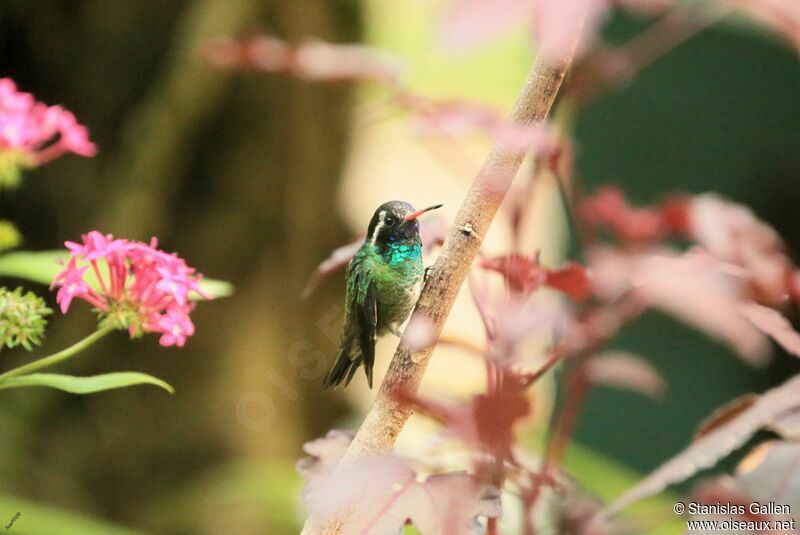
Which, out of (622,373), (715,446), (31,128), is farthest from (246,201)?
(715,446)

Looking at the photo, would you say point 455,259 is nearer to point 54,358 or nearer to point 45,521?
point 54,358

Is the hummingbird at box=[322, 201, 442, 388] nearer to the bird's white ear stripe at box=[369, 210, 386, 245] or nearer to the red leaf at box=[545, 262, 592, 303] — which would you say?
the bird's white ear stripe at box=[369, 210, 386, 245]

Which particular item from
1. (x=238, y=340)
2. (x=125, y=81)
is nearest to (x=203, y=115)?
(x=125, y=81)

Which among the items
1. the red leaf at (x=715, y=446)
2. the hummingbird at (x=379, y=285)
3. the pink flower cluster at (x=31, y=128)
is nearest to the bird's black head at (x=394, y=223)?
the hummingbird at (x=379, y=285)

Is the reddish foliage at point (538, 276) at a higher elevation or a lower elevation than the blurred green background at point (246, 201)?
lower

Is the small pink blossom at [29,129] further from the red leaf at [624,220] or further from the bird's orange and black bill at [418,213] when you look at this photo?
the red leaf at [624,220]

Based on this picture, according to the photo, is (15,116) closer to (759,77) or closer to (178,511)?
(178,511)
